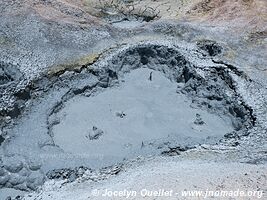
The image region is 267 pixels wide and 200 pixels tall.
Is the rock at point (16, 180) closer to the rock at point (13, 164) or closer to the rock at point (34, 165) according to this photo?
the rock at point (13, 164)

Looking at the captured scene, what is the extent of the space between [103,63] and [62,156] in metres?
4.73

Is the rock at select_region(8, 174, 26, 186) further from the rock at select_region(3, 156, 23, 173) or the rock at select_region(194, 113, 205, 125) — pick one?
the rock at select_region(194, 113, 205, 125)

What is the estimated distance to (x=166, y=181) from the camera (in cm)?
942

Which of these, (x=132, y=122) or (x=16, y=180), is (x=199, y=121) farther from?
(x=16, y=180)

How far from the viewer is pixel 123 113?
1309cm

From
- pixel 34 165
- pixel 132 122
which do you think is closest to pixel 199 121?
pixel 132 122

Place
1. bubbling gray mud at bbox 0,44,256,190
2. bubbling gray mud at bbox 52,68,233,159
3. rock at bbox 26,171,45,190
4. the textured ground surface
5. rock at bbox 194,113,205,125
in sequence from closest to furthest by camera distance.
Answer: rock at bbox 26,171,45,190
the textured ground surface
bubbling gray mud at bbox 0,44,256,190
bubbling gray mud at bbox 52,68,233,159
rock at bbox 194,113,205,125

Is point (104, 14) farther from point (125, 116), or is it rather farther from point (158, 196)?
point (158, 196)

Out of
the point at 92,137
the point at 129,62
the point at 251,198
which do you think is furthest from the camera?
the point at 129,62

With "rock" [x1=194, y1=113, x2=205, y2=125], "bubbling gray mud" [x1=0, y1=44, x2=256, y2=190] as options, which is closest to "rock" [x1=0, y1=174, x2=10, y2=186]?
"bubbling gray mud" [x1=0, y1=44, x2=256, y2=190]

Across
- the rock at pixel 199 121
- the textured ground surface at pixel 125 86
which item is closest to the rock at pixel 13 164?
the textured ground surface at pixel 125 86

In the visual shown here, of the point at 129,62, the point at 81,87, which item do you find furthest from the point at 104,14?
the point at 81,87

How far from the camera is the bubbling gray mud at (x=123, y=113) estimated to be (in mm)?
11258

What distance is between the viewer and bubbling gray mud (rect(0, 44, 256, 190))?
36.9 ft
